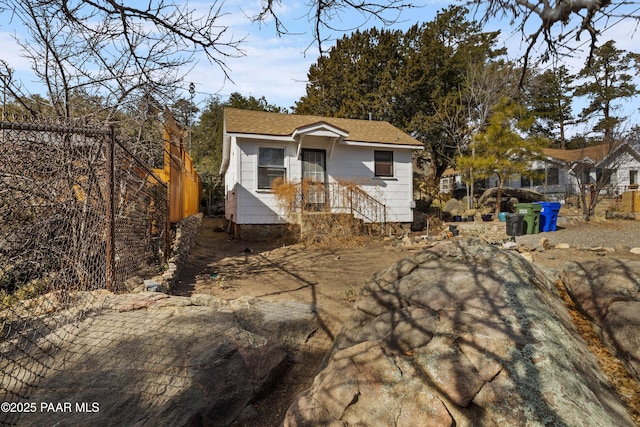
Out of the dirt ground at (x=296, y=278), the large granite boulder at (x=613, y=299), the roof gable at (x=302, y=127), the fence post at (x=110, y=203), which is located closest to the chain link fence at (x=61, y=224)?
the fence post at (x=110, y=203)

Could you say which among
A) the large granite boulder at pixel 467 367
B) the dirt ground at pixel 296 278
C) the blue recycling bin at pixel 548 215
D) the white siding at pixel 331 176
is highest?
the white siding at pixel 331 176

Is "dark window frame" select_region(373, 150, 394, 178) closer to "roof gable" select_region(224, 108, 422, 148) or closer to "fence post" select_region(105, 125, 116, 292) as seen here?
"roof gable" select_region(224, 108, 422, 148)

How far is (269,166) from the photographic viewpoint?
11852 millimetres

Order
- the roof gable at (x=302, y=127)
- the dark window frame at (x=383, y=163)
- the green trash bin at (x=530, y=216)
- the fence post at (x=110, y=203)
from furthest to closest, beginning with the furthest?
the dark window frame at (x=383, y=163), the roof gable at (x=302, y=127), the green trash bin at (x=530, y=216), the fence post at (x=110, y=203)

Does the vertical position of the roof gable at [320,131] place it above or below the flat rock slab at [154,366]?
above

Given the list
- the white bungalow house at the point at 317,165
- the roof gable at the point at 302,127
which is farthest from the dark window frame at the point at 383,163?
the roof gable at the point at 302,127

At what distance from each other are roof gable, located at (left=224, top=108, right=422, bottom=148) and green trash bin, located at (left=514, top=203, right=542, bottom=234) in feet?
15.1

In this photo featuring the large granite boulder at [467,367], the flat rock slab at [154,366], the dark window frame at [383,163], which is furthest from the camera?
the dark window frame at [383,163]

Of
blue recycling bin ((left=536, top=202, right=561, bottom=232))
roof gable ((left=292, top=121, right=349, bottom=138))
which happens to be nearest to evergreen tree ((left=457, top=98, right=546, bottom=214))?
blue recycling bin ((left=536, top=202, right=561, bottom=232))

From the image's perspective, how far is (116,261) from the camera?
163 inches

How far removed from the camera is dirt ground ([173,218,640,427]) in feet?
10.1

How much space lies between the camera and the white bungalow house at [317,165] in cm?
1145

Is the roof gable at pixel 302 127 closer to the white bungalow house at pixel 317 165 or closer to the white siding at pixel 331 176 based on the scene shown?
the white bungalow house at pixel 317 165

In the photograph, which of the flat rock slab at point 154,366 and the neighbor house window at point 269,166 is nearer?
the flat rock slab at point 154,366
